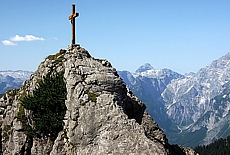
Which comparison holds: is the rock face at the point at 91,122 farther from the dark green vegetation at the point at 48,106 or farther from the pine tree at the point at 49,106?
the pine tree at the point at 49,106

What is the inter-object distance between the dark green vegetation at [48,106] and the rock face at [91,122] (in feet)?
3.25

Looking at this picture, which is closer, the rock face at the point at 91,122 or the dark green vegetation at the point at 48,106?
the rock face at the point at 91,122

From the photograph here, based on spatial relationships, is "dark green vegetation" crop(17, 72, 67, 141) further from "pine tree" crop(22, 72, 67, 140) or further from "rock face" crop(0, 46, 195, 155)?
"rock face" crop(0, 46, 195, 155)

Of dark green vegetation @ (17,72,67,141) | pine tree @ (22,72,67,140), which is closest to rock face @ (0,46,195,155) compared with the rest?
dark green vegetation @ (17,72,67,141)

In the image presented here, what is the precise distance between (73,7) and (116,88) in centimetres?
1393

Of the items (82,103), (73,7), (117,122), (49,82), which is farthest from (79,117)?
(73,7)

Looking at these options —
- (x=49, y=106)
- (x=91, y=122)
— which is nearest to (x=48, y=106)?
(x=49, y=106)

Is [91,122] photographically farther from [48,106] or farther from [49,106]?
[48,106]

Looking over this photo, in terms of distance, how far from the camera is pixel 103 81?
27.1m

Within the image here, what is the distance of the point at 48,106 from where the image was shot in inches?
1196

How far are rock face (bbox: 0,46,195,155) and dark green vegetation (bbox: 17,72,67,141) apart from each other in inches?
39.0

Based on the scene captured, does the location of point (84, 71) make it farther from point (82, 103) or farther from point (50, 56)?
point (50, 56)

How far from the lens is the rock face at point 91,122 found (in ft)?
72.4

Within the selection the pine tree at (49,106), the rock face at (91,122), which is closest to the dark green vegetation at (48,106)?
the pine tree at (49,106)
